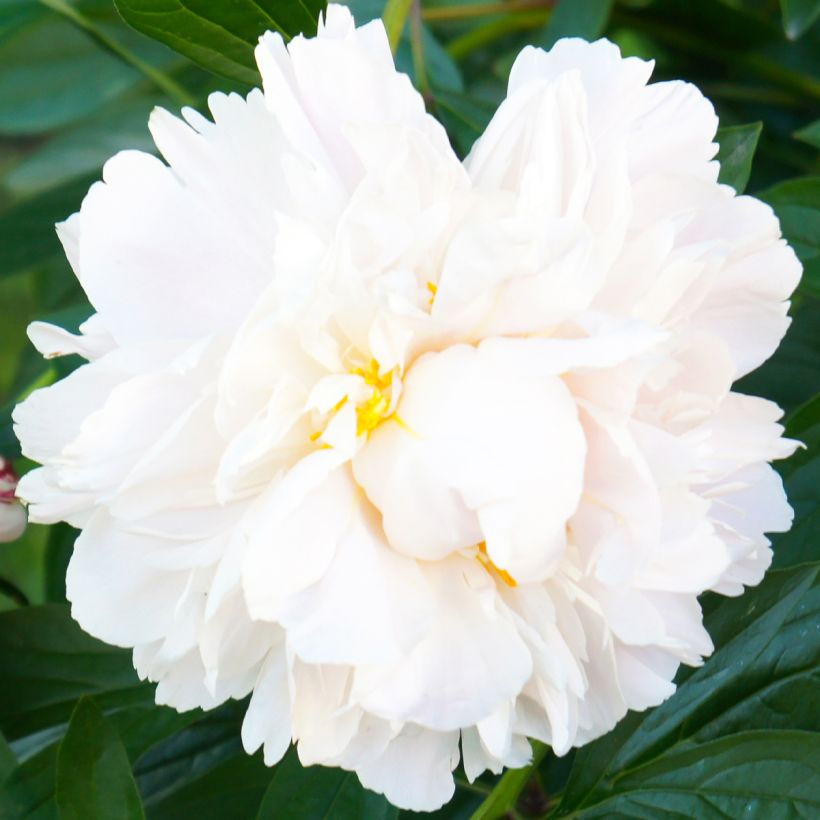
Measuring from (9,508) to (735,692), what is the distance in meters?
0.34

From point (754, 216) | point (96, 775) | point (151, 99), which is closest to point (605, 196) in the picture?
point (754, 216)

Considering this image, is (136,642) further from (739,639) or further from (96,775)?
(739,639)

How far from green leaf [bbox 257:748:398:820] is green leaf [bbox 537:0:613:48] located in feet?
1.43

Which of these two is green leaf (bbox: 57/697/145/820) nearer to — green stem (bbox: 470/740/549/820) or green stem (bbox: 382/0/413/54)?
green stem (bbox: 470/740/549/820)

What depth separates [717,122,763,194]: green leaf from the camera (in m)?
0.51

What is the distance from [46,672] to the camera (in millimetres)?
580

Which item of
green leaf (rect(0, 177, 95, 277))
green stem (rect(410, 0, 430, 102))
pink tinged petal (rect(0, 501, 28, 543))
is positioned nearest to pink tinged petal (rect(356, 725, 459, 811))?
pink tinged petal (rect(0, 501, 28, 543))

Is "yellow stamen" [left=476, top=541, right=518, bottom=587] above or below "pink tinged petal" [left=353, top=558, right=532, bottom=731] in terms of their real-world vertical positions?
above

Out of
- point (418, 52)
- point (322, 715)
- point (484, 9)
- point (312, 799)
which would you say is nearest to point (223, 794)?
point (312, 799)

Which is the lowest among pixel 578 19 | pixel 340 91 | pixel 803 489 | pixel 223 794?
pixel 223 794

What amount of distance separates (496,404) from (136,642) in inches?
6.1

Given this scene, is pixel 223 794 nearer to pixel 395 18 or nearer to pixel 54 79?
pixel 395 18

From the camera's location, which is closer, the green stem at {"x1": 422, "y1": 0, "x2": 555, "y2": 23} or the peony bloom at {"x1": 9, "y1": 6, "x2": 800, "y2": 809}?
the peony bloom at {"x1": 9, "y1": 6, "x2": 800, "y2": 809}

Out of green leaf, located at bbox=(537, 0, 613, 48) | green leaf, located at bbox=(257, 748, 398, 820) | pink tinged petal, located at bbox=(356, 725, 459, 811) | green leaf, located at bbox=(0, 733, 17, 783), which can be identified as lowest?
green leaf, located at bbox=(0, 733, 17, 783)
